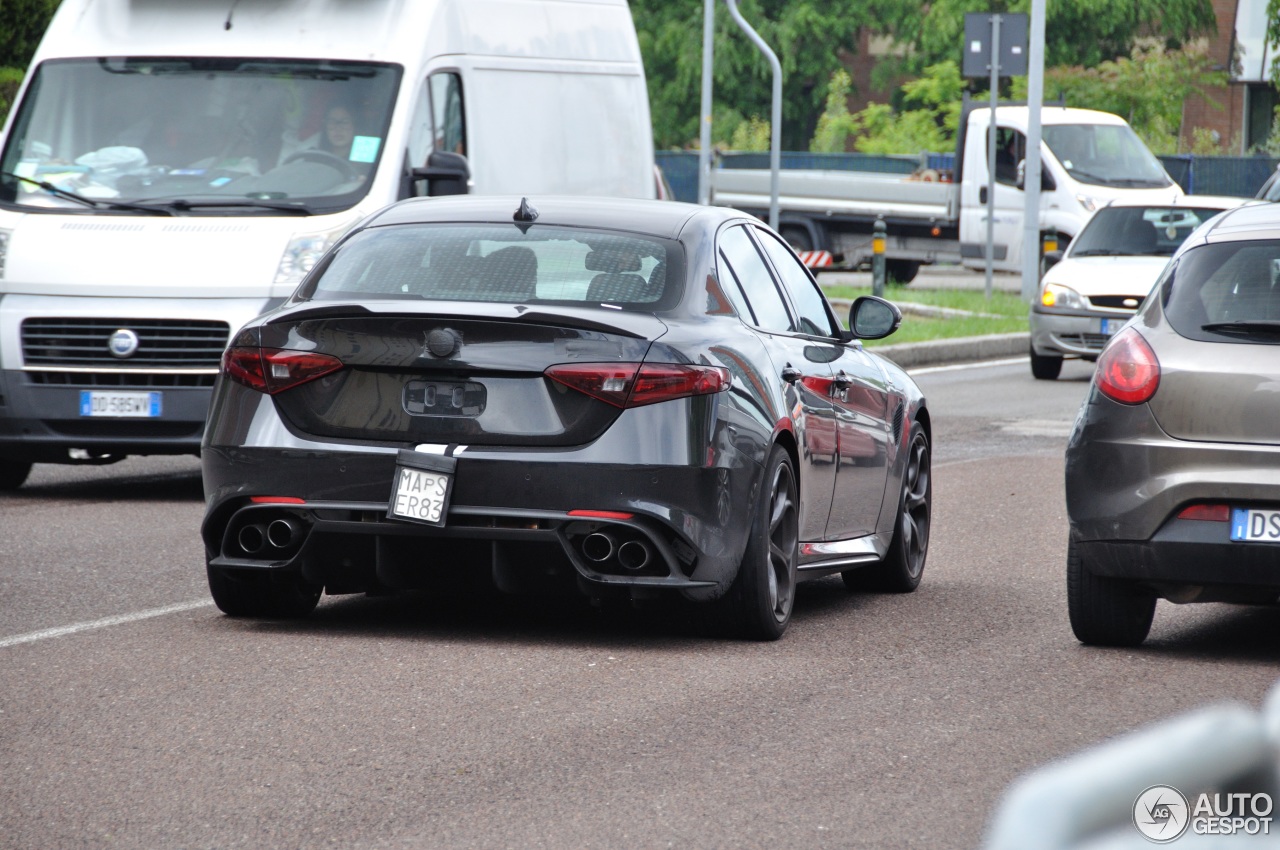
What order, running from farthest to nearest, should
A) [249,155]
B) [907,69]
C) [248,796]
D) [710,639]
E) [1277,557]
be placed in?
[907,69] → [249,155] → [710,639] → [1277,557] → [248,796]

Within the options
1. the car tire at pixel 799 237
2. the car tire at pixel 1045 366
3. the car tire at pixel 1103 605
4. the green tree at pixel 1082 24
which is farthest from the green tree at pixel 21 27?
the green tree at pixel 1082 24

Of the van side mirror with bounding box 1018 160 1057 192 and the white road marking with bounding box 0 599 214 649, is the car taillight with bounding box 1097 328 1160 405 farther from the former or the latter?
the van side mirror with bounding box 1018 160 1057 192

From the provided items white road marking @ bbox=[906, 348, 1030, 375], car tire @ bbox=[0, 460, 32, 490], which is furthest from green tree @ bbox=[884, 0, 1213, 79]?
car tire @ bbox=[0, 460, 32, 490]

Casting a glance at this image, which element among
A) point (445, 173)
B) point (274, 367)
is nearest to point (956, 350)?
point (445, 173)

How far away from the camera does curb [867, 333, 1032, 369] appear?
21.2 meters

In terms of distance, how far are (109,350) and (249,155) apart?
1473 mm

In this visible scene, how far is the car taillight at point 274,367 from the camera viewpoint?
6676mm

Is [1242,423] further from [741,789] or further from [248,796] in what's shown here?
[248,796]

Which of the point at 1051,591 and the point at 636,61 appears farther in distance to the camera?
the point at 636,61

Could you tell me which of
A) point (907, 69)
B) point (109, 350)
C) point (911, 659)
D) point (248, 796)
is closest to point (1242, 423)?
point (911, 659)

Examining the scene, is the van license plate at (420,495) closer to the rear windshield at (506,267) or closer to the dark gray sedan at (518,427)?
the dark gray sedan at (518,427)

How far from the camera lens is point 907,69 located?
207 ft

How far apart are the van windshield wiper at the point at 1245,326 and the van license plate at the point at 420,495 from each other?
2.46 meters

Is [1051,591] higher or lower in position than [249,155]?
lower
